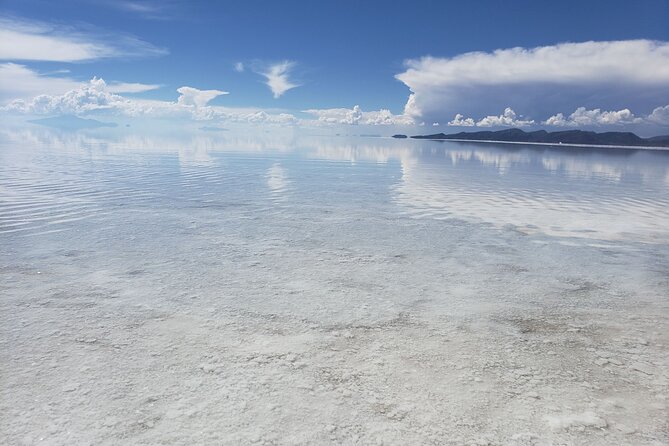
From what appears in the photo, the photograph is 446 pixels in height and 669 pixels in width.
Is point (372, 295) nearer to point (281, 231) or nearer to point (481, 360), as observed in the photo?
point (481, 360)

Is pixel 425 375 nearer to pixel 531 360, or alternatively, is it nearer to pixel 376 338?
pixel 376 338

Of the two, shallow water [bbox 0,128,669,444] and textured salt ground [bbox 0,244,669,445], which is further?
shallow water [bbox 0,128,669,444]

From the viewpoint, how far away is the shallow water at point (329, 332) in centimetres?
367

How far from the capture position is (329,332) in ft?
17.4

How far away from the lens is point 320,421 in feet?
12.0

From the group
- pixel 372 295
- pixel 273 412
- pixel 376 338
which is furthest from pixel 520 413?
pixel 372 295

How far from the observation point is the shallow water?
3.67 meters

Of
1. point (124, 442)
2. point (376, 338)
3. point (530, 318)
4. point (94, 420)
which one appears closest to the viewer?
point (124, 442)

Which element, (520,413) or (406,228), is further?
(406,228)

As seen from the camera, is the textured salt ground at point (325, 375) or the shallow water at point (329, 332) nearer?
the textured salt ground at point (325, 375)

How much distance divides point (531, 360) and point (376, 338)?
6.01 ft

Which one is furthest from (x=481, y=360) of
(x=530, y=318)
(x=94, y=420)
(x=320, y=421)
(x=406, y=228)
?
(x=406, y=228)

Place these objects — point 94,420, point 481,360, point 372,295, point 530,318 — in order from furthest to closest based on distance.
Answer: point 372,295 < point 530,318 < point 481,360 < point 94,420

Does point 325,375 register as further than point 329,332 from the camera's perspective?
No
